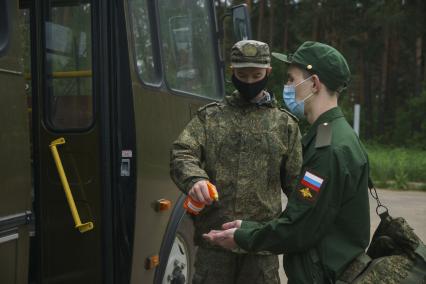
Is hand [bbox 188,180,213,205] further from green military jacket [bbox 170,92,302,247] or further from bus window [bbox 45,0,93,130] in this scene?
bus window [bbox 45,0,93,130]

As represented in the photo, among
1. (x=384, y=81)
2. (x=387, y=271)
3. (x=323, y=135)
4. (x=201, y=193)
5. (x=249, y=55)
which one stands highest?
(x=384, y=81)

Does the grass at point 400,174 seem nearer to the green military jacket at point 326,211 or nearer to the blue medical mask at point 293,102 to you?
the blue medical mask at point 293,102

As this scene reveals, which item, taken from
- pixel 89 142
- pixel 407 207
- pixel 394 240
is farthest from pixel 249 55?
pixel 407 207

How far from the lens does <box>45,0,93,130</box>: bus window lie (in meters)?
3.22

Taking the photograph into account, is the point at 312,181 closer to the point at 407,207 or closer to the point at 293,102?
the point at 293,102

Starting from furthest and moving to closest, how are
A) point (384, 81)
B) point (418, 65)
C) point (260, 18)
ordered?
point (384, 81) → point (418, 65) → point (260, 18)

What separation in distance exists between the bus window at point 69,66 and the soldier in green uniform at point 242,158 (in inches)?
26.3

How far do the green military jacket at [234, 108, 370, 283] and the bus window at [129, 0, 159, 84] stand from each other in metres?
1.56

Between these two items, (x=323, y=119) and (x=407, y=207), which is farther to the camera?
(x=407, y=207)

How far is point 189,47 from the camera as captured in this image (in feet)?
14.3

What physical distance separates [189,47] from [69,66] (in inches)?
49.8

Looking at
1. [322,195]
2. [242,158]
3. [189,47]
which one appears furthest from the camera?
[189,47]

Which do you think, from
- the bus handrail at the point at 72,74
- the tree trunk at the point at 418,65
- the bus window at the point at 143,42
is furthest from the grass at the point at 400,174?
the tree trunk at the point at 418,65

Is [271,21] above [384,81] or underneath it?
above
